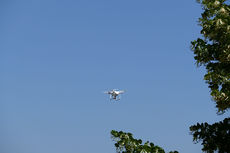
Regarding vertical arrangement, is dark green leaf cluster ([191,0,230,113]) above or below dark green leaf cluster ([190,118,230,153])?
above

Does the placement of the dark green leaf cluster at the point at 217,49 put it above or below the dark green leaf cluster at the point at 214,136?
above

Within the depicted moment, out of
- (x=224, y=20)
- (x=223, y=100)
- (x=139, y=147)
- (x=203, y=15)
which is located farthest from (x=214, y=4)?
(x=139, y=147)

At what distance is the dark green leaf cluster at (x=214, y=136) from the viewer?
37.9 ft

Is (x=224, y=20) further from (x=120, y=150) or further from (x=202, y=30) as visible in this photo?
(x=120, y=150)

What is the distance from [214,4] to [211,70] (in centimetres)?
335

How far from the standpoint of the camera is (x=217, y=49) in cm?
1315

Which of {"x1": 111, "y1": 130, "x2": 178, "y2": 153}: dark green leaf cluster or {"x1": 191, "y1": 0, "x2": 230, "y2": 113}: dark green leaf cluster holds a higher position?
{"x1": 191, "y1": 0, "x2": 230, "y2": 113}: dark green leaf cluster

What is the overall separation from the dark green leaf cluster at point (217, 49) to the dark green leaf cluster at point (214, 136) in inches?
48.6

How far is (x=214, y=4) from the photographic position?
45.5 ft

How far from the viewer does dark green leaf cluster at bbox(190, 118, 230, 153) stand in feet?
37.9

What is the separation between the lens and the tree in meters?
11.8

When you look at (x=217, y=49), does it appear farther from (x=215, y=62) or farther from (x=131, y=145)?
(x=131, y=145)

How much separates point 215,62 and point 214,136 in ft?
12.2

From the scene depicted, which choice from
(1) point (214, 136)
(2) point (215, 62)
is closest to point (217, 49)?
(2) point (215, 62)
